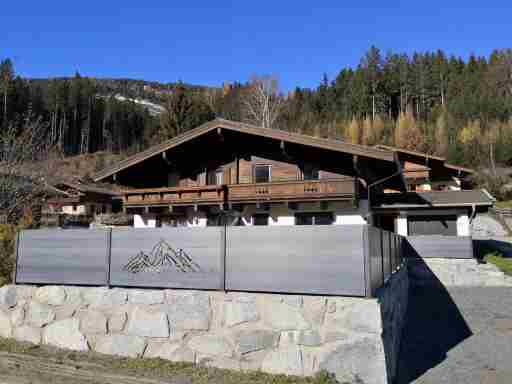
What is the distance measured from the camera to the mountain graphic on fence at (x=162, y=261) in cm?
592

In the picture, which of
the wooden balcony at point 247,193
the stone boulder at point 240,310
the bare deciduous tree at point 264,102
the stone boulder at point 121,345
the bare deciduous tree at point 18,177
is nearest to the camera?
the stone boulder at point 240,310

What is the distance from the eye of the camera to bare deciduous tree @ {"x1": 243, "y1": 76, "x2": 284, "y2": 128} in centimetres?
4156

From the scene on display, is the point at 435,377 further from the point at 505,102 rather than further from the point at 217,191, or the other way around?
the point at 505,102

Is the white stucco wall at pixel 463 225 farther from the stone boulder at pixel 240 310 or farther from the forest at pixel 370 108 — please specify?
the forest at pixel 370 108

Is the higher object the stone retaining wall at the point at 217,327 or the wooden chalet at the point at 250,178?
the wooden chalet at the point at 250,178

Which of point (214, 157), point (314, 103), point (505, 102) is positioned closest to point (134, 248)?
point (214, 157)

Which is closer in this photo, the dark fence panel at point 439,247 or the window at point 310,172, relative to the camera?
the dark fence panel at point 439,247

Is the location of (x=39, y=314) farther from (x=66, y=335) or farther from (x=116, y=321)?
(x=116, y=321)

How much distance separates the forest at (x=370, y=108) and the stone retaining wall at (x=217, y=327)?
4241 cm

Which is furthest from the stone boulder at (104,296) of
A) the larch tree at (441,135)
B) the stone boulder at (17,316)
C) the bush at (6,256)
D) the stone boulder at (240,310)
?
the larch tree at (441,135)

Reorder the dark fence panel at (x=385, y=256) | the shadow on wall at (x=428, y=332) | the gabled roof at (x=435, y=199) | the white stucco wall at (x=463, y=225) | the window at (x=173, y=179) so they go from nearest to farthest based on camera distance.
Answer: the shadow on wall at (x=428, y=332) → the dark fence panel at (x=385, y=256) → the gabled roof at (x=435, y=199) → the white stucco wall at (x=463, y=225) → the window at (x=173, y=179)

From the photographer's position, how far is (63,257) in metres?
6.67

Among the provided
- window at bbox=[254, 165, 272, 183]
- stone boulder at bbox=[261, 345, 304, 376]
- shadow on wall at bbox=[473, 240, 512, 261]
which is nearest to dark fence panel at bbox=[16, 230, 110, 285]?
stone boulder at bbox=[261, 345, 304, 376]

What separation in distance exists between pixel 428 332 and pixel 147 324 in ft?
19.5
